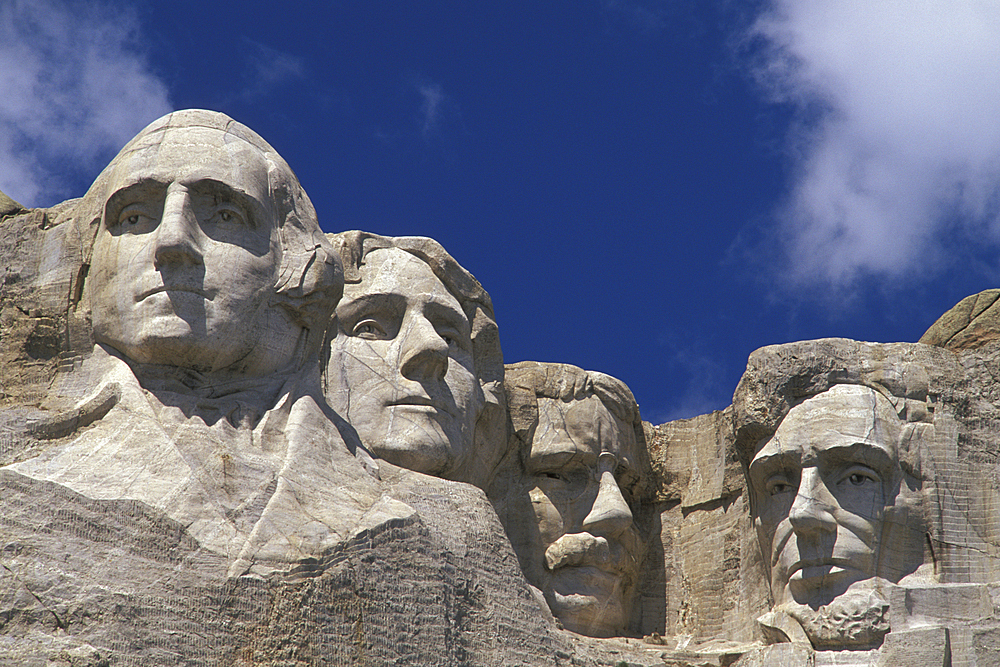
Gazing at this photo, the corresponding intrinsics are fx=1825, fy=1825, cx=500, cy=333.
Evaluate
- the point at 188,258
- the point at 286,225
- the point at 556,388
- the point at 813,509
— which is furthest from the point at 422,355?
the point at 813,509

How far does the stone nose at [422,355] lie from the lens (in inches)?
468

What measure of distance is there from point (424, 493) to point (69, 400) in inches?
82.8

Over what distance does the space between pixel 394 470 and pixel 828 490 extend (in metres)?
2.97

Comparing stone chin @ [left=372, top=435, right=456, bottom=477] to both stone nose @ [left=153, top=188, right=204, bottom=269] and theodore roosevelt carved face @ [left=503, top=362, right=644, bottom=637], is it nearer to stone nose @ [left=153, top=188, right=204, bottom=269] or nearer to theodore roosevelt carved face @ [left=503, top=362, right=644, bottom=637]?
theodore roosevelt carved face @ [left=503, top=362, right=644, bottom=637]

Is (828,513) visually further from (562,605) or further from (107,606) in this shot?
(107,606)

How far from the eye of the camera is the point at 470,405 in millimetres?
12258

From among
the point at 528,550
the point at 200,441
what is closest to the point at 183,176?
the point at 200,441

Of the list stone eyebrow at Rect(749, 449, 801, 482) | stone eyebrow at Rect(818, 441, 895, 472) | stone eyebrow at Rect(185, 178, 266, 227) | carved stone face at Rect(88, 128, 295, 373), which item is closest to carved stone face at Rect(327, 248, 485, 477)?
carved stone face at Rect(88, 128, 295, 373)

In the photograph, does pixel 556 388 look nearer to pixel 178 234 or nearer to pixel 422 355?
pixel 422 355

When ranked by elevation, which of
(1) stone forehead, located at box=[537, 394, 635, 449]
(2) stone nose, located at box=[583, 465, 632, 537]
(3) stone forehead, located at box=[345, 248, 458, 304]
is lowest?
(2) stone nose, located at box=[583, 465, 632, 537]

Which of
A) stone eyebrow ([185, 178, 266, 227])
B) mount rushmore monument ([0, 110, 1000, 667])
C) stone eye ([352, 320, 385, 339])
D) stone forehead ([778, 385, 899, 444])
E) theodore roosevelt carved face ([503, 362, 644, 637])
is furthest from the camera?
theodore roosevelt carved face ([503, 362, 644, 637])

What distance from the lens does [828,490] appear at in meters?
11.9

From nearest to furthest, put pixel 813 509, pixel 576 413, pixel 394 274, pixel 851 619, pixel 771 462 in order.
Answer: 1. pixel 851 619
2. pixel 813 509
3. pixel 771 462
4. pixel 394 274
5. pixel 576 413

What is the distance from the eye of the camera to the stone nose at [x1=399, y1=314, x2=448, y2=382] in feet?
39.0
